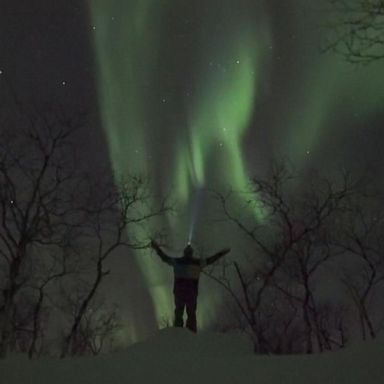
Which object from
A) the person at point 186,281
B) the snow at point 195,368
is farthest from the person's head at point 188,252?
the snow at point 195,368

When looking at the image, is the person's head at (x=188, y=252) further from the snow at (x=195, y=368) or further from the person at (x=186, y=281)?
the snow at (x=195, y=368)

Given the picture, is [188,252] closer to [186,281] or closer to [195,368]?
[186,281]

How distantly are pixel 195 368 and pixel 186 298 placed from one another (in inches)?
225

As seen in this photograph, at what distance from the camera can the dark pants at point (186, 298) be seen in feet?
42.9

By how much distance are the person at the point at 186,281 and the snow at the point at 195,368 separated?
4.15m

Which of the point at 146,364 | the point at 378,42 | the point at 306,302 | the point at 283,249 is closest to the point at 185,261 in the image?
the point at 146,364

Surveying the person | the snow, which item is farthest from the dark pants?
the snow

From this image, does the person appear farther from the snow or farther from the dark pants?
the snow

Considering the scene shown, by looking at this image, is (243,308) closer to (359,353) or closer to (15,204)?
(15,204)

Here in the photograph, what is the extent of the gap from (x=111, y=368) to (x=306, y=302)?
18.8 metres

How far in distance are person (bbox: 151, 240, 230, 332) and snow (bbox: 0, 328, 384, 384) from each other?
4150 millimetres

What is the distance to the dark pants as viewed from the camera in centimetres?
1306

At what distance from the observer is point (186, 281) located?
13.1 meters

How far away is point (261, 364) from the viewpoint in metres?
7.17
